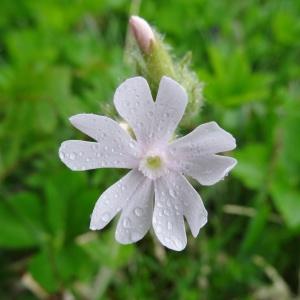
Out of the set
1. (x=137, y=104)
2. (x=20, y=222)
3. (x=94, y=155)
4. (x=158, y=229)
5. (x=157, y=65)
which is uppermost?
(x=157, y=65)

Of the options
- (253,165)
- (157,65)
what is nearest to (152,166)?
(157,65)

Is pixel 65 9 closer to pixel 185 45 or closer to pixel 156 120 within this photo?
pixel 185 45

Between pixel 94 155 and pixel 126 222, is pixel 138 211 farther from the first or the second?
pixel 94 155

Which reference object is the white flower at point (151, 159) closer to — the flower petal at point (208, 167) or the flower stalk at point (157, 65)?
the flower petal at point (208, 167)

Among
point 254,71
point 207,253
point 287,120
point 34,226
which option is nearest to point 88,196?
point 34,226

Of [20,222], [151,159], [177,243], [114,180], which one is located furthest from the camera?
[114,180]

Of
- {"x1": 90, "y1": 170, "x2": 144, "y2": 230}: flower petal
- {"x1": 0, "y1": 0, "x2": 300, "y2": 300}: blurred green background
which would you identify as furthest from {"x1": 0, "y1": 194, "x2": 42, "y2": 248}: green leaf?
{"x1": 90, "y1": 170, "x2": 144, "y2": 230}: flower petal

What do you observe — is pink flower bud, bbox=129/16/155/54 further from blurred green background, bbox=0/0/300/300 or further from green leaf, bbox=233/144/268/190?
green leaf, bbox=233/144/268/190
